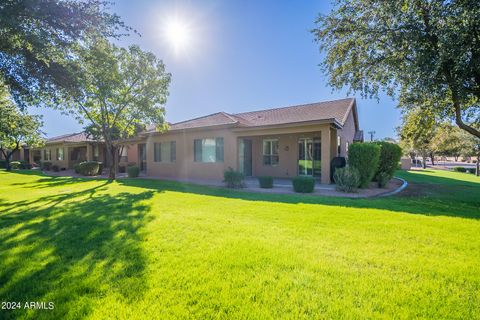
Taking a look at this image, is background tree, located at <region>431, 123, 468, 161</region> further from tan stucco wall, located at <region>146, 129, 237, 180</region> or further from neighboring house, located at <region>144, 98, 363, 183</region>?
tan stucco wall, located at <region>146, 129, 237, 180</region>

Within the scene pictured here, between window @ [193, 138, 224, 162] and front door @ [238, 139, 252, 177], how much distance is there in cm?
139

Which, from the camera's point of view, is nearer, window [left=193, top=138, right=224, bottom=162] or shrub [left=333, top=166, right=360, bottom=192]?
shrub [left=333, top=166, right=360, bottom=192]

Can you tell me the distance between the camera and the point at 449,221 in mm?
5527

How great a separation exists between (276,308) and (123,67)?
16706mm

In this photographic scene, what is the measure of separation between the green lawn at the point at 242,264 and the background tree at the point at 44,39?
4547 millimetres

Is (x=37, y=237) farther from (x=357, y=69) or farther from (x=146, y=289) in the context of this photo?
(x=357, y=69)

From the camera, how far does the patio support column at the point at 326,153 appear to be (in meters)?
11.0

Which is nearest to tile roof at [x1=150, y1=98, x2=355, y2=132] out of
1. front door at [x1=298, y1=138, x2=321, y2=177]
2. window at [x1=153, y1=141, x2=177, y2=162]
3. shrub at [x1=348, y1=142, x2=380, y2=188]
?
window at [x1=153, y1=141, x2=177, y2=162]

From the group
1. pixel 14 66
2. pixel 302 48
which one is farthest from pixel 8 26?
pixel 302 48

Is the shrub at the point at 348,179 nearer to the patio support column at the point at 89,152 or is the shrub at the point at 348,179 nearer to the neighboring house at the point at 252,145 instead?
the neighboring house at the point at 252,145

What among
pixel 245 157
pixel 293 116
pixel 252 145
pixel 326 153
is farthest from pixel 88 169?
pixel 326 153

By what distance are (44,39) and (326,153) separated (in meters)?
11.1

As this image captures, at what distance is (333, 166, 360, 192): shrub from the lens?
956 cm

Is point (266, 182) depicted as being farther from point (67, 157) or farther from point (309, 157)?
point (67, 157)
